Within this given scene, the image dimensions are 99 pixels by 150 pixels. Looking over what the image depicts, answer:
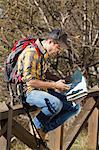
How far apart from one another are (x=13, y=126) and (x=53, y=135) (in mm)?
1122

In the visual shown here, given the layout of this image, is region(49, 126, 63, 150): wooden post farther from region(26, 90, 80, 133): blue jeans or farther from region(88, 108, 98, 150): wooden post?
region(88, 108, 98, 150): wooden post

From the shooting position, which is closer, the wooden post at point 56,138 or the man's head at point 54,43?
the man's head at point 54,43

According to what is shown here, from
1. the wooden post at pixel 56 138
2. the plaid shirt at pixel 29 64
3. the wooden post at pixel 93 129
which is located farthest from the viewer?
the wooden post at pixel 93 129

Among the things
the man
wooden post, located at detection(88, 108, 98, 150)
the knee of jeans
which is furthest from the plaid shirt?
wooden post, located at detection(88, 108, 98, 150)

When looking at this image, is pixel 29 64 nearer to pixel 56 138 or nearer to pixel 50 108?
pixel 50 108

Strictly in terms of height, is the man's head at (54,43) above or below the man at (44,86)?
above

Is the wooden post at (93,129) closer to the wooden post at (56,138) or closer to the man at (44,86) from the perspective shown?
the wooden post at (56,138)

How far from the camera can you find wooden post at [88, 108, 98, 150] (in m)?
6.20

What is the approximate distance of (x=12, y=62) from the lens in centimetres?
418

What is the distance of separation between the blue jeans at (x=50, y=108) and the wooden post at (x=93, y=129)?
1450mm

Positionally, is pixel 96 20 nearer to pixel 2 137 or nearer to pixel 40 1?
pixel 40 1

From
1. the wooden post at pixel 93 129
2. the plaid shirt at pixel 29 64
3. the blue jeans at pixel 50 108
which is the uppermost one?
the plaid shirt at pixel 29 64

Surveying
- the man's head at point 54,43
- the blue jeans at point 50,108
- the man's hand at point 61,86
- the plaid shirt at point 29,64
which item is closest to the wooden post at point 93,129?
the blue jeans at point 50,108

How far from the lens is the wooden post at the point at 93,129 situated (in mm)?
6195
